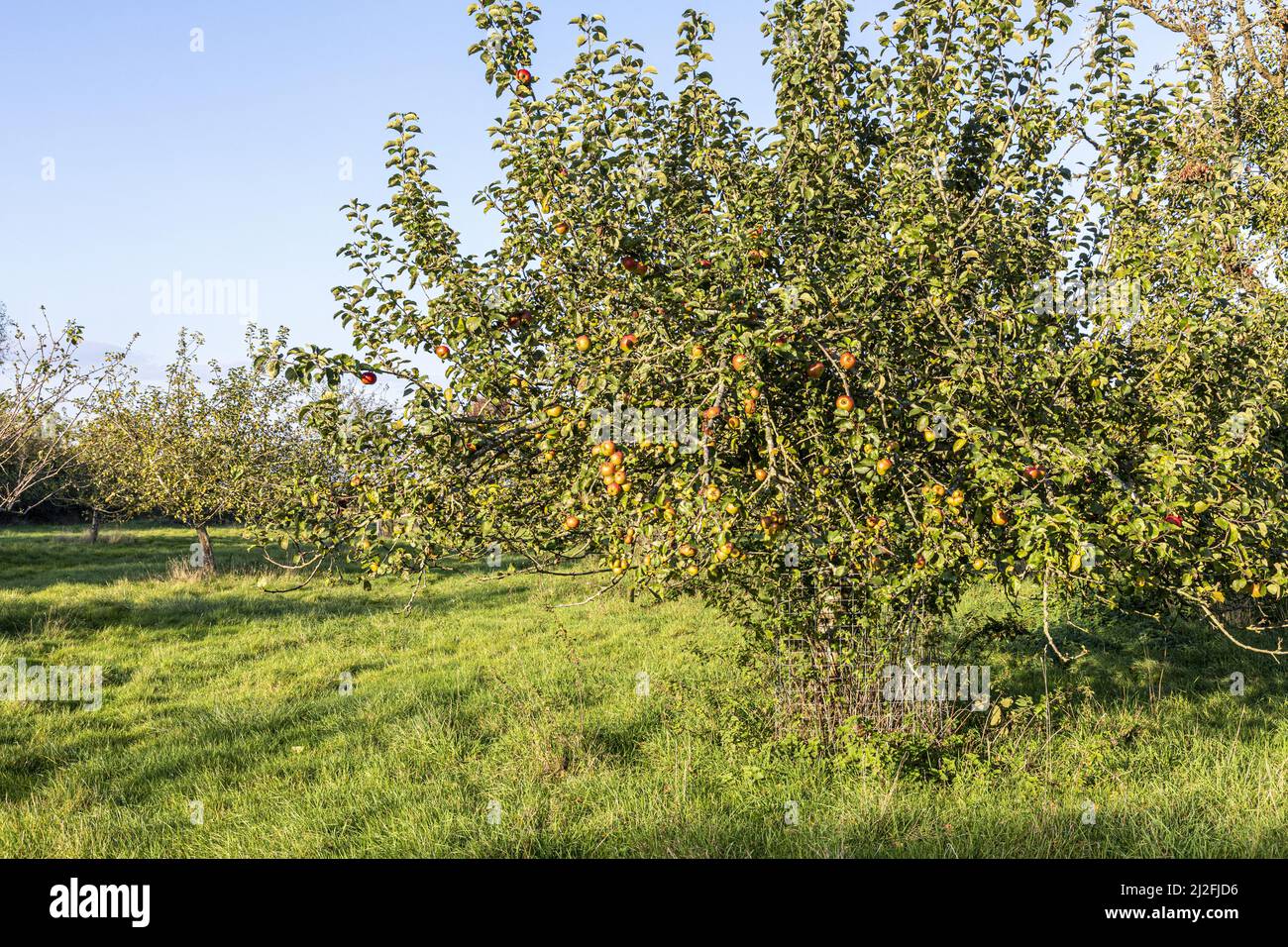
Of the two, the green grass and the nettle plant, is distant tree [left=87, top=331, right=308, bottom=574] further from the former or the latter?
the nettle plant

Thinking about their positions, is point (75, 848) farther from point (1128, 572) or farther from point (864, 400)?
point (1128, 572)

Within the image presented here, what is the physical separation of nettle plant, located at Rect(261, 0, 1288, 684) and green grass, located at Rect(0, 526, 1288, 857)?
1.34 m

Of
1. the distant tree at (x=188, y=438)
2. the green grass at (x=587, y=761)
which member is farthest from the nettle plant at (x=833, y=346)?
the distant tree at (x=188, y=438)

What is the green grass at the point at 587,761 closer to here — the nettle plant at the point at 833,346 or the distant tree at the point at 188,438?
the nettle plant at the point at 833,346

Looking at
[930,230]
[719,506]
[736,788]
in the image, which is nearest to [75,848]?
[736,788]

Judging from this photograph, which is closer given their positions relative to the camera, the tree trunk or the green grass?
the green grass

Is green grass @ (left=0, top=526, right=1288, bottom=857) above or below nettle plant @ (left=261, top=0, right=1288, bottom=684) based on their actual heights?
below

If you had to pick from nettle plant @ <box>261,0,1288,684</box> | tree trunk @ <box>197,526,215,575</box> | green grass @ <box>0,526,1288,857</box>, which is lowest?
green grass @ <box>0,526,1288,857</box>

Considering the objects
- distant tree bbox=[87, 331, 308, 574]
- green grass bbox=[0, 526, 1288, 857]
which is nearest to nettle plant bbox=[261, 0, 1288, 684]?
green grass bbox=[0, 526, 1288, 857]

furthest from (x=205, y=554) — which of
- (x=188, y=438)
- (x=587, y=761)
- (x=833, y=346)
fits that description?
(x=833, y=346)

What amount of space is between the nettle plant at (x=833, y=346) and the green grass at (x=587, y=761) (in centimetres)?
134

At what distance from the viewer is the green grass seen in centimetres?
586

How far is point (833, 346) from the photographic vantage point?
4812mm
